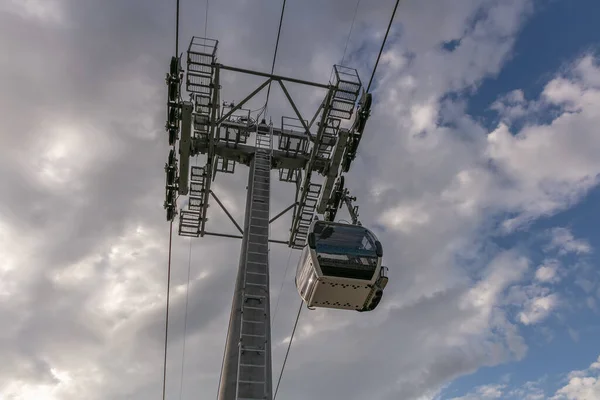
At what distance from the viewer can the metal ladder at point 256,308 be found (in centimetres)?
1172

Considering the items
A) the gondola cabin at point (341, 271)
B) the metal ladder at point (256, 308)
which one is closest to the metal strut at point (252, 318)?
the metal ladder at point (256, 308)

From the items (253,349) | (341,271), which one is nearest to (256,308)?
(253,349)

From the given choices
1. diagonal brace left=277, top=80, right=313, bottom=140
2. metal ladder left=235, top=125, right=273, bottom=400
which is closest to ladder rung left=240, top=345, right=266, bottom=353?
metal ladder left=235, top=125, right=273, bottom=400

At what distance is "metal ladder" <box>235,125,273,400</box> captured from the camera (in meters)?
11.7

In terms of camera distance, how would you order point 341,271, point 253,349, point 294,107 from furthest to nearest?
point 294,107 < point 341,271 < point 253,349

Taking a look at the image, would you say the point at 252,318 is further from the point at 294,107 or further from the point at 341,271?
the point at 294,107

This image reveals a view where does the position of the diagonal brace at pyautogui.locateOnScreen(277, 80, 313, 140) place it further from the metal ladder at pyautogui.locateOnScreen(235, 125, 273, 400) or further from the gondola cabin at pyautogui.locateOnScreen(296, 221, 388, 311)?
the gondola cabin at pyautogui.locateOnScreen(296, 221, 388, 311)

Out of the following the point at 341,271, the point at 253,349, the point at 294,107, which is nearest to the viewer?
the point at 253,349

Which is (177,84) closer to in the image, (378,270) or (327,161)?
(327,161)

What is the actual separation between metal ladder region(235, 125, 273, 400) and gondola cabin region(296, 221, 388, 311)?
1.29 metres

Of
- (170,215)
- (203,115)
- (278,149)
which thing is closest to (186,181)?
(170,215)

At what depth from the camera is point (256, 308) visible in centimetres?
1328

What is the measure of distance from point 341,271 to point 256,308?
2562 mm

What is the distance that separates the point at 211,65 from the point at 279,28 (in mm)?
3695
